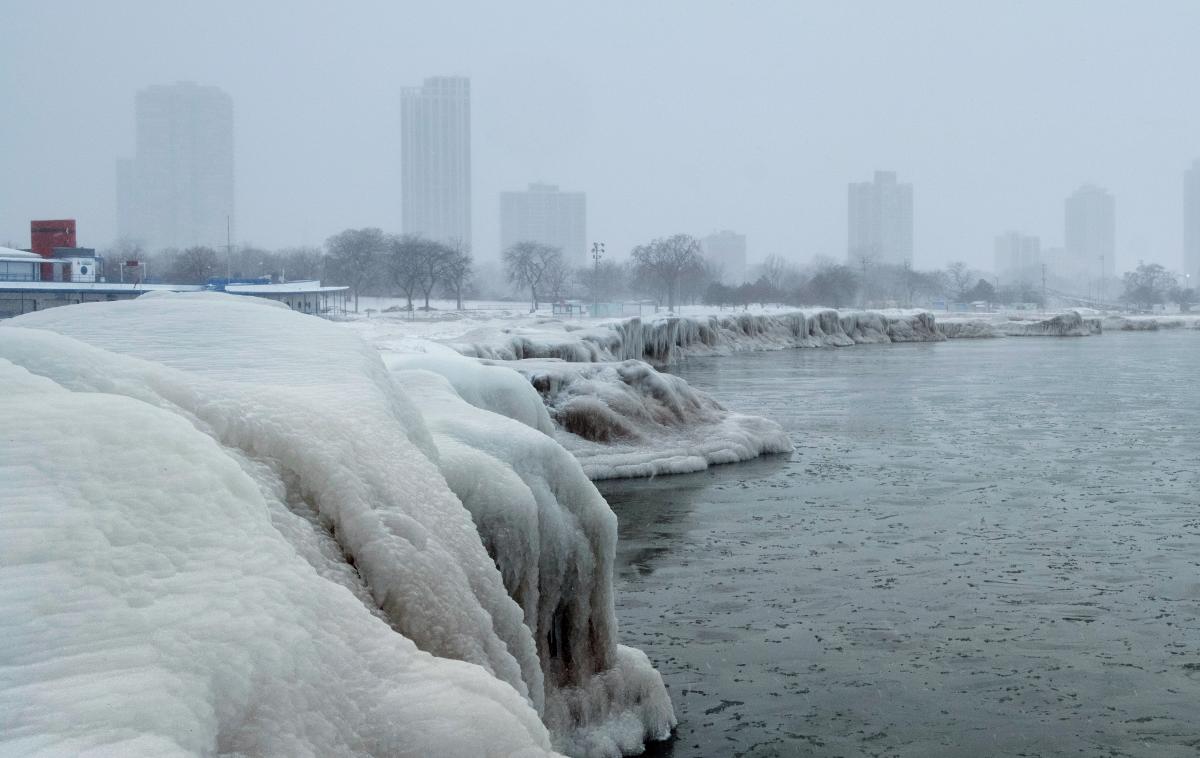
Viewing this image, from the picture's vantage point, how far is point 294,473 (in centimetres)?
488

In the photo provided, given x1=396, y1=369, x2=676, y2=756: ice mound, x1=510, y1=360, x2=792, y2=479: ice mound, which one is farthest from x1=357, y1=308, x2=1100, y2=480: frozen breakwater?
x1=396, y1=369, x2=676, y2=756: ice mound

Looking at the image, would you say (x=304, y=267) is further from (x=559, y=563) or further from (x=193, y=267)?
(x=559, y=563)

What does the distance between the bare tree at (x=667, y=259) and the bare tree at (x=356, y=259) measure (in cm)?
2611

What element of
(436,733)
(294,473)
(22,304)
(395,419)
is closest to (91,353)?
(294,473)

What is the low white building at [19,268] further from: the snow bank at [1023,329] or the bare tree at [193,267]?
the snow bank at [1023,329]

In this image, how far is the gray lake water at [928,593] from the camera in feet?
29.0

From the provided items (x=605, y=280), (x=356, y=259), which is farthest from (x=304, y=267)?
(x=605, y=280)

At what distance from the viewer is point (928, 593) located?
12.3 metres

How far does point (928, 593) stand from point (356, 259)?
328 feet

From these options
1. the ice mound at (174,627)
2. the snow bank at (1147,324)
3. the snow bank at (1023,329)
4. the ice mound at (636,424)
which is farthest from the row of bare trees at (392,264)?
the ice mound at (174,627)

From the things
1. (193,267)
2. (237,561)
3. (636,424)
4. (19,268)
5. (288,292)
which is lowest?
(636,424)

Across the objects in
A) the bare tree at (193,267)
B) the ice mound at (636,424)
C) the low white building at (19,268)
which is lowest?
the ice mound at (636,424)

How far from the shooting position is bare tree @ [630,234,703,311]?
117 meters

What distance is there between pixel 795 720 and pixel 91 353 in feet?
19.1
